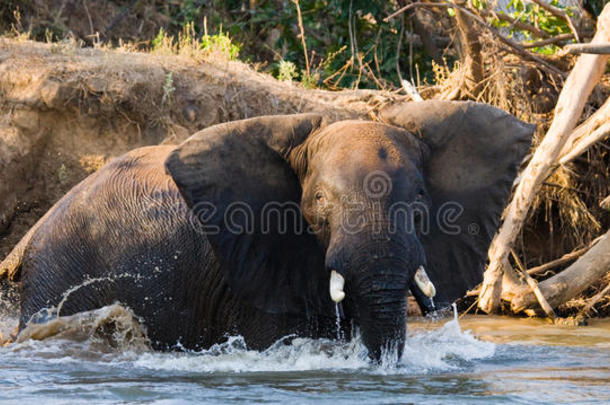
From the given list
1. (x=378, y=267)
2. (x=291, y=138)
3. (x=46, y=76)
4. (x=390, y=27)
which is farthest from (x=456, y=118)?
(x=390, y=27)

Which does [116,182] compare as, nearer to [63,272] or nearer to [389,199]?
[63,272]

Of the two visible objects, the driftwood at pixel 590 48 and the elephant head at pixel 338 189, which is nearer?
the elephant head at pixel 338 189

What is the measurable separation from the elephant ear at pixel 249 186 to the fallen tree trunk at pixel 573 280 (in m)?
3.52

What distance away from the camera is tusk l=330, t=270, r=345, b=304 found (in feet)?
16.1

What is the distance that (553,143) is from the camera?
852 centimetres

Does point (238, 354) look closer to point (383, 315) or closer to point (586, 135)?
point (383, 315)

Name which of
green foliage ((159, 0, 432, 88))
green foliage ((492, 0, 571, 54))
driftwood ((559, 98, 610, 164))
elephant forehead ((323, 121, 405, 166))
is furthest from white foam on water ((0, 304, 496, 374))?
green foliage ((159, 0, 432, 88))

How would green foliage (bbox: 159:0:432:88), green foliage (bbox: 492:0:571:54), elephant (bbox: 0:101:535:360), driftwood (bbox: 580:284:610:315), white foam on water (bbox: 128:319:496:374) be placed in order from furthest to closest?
green foliage (bbox: 159:0:432:88)
green foliage (bbox: 492:0:571:54)
driftwood (bbox: 580:284:610:315)
white foam on water (bbox: 128:319:496:374)
elephant (bbox: 0:101:535:360)

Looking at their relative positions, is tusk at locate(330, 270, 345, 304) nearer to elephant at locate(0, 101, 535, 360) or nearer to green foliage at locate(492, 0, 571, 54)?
elephant at locate(0, 101, 535, 360)

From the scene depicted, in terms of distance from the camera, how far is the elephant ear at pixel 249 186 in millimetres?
5738

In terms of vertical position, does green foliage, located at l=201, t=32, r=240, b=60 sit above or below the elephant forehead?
above

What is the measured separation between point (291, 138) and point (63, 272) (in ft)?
6.16

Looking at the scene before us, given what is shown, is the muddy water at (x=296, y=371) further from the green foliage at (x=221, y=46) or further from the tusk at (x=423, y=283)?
the green foliage at (x=221, y=46)

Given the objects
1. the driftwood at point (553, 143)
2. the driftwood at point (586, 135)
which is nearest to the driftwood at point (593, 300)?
the driftwood at point (553, 143)
